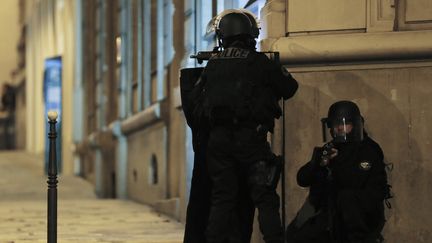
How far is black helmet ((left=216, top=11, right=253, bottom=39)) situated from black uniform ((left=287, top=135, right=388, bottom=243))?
42.6 inches

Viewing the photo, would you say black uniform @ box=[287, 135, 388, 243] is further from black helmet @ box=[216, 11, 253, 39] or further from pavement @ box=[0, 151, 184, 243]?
pavement @ box=[0, 151, 184, 243]

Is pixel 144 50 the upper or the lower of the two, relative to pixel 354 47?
upper

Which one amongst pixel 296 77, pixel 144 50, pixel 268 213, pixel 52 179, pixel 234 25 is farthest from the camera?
pixel 144 50

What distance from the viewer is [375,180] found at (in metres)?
7.13

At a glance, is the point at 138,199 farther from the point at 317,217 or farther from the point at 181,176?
the point at 317,217

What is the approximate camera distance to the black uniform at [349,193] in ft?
23.2

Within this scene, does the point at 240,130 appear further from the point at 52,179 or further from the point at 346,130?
the point at 52,179

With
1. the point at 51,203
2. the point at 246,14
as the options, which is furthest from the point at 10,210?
the point at 246,14

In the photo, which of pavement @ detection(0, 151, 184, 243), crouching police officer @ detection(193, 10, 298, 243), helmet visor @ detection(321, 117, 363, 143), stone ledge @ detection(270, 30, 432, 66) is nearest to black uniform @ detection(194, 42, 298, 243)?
crouching police officer @ detection(193, 10, 298, 243)

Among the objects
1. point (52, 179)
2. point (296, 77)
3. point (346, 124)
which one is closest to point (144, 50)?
point (296, 77)

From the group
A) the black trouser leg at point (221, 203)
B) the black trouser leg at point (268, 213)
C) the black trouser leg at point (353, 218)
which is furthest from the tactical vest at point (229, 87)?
the black trouser leg at point (353, 218)

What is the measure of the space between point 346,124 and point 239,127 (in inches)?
39.7

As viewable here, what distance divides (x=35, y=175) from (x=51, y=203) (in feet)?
58.6

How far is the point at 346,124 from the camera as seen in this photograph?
23.7 ft
